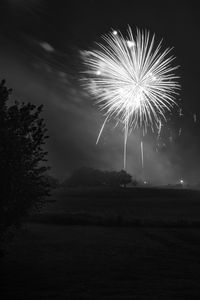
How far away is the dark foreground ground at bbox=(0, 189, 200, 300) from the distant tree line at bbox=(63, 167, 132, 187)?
9843 cm

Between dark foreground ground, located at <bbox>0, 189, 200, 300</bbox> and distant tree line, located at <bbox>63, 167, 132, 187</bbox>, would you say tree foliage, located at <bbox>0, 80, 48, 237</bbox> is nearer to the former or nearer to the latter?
dark foreground ground, located at <bbox>0, 189, 200, 300</bbox>

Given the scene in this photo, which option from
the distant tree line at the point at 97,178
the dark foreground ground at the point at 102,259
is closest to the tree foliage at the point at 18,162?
the dark foreground ground at the point at 102,259

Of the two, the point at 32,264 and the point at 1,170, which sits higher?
the point at 1,170

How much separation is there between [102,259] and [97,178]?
135 metres

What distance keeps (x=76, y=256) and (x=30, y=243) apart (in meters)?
9.25

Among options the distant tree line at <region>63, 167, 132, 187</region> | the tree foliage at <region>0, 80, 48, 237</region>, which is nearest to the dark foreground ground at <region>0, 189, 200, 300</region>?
the tree foliage at <region>0, 80, 48, 237</region>

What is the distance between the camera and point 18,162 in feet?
86.6

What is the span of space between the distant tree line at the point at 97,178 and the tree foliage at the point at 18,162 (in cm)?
13671

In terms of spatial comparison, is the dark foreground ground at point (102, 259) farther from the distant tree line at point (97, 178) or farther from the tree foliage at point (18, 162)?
the distant tree line at point (97, 178)

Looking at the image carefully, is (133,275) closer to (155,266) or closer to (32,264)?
(155,266)

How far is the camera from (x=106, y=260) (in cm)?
3412

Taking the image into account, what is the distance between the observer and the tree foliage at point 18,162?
26156 mm

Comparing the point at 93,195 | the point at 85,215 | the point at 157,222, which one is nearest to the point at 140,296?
the point at 157,222

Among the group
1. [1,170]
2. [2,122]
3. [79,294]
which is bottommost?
[79,294]
